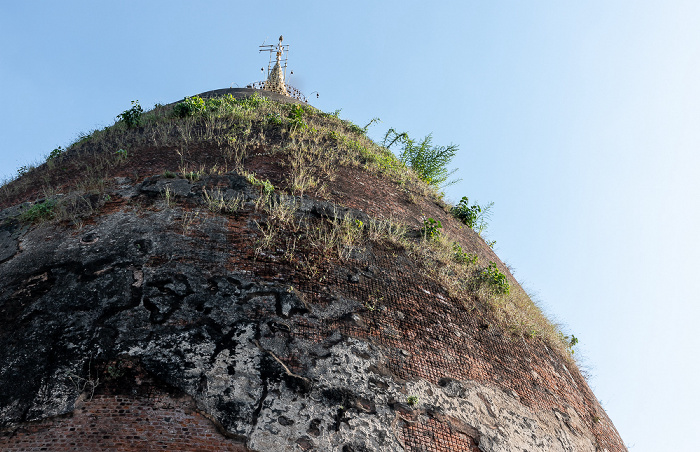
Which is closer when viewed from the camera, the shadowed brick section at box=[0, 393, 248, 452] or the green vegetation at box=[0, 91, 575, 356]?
the shadowed brick section at box=[0, 393, 248, 452]

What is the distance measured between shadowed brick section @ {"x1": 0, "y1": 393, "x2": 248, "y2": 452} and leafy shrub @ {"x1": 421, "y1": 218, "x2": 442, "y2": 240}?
144 inches

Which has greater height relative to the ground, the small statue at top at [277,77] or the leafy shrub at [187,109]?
the small statue at top at [277,77]

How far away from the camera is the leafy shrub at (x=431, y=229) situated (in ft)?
21.3

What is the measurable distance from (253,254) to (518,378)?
2751 millimetres

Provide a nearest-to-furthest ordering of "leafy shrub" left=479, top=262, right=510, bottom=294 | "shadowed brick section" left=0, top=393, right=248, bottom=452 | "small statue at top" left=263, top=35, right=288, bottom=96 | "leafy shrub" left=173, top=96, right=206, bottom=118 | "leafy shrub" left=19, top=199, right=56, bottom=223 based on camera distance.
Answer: "shadowed brick section" left=0, top=393, right=248, bottom=452 → "leafy shrub" left=19, top=199, right=56, bottom=223 → "leafy shrub" left=479, top=262, right=510, bottom=294 → "leafy shrub" left=173, top=96, right=206, bottom=118 → "small statue at top" left=263, top=35, right=288, bottom=96

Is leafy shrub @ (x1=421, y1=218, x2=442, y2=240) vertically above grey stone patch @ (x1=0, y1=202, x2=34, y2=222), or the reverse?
leafy shrub @ (x1=421, y1=218, x2=442, y2=240)

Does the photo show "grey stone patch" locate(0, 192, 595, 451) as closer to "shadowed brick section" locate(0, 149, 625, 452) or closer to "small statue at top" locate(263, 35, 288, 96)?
"shadowed brick section" locate(0, 149, 625, 452)

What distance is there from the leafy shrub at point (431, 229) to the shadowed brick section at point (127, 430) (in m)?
3.66

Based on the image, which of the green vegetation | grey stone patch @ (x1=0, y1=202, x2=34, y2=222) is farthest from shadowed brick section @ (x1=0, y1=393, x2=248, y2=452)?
grey stone patch @ (x1=0, y1=202, x2=34, y2=222)

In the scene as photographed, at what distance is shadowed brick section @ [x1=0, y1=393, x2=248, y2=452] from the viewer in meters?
3.39

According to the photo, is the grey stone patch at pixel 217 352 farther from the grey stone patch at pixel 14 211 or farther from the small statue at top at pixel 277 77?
the small statue at top at pixel 277 77

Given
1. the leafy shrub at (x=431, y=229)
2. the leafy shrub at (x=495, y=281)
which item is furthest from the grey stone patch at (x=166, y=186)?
the leafy shrub at (x=495, y=281)

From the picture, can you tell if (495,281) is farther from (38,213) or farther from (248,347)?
(38,213)

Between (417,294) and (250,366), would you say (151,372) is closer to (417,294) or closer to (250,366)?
(250,366)
